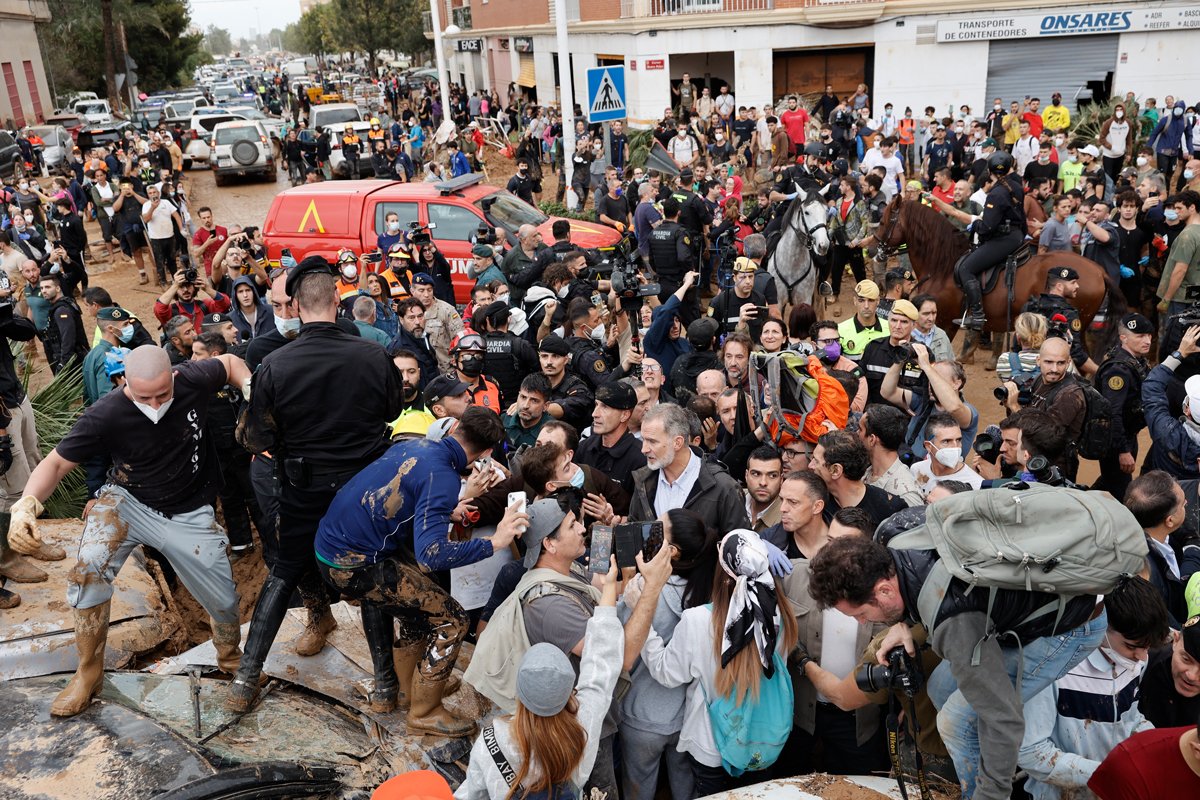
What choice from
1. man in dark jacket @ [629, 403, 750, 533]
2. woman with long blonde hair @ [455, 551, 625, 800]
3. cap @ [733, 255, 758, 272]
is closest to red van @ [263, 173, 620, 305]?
cap @ [733, 255, 758, 272]

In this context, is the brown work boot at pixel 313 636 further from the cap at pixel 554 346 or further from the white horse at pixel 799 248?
the white horse at pixel 799 248

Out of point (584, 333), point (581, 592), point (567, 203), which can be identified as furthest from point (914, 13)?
point (581, 592)

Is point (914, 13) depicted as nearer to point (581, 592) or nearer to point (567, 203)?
point (567, 203)

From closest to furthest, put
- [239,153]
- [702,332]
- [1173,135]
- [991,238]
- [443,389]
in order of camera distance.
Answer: [443,389], [702,332], [991,238], [1173,135], [239,153]

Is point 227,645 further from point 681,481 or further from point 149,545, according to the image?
point 681,481

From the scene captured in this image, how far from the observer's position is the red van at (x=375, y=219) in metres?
12.9

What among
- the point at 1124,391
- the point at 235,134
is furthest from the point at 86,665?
the point at 235,134

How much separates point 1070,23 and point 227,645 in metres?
24.1

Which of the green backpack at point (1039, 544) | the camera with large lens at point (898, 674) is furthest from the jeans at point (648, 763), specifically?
the green backpack at point (1039, 544)

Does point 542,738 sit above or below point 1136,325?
below

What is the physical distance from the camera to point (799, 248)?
10.7 metres

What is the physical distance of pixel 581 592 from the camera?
12.6ft

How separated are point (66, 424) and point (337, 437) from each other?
516cm

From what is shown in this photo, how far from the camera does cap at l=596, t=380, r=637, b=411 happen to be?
225 inches
